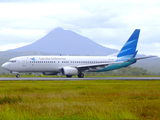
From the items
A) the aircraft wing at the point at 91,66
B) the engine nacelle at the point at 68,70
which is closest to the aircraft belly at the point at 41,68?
the engine nacelle at the point at 68,70

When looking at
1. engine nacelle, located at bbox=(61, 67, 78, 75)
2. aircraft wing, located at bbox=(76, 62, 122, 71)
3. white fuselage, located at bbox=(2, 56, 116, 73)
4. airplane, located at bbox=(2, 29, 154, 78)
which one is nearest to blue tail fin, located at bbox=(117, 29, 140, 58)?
airplane, located at bbox=(2, 29, 154, 78)

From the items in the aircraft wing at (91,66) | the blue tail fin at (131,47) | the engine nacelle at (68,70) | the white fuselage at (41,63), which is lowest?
the engine nacelle at (68,70)

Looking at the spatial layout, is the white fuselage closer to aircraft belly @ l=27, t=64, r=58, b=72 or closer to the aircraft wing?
aircraft belly @ l=27, t=64, r=58, b=72

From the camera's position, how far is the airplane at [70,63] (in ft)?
172

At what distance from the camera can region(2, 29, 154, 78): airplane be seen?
52469mm

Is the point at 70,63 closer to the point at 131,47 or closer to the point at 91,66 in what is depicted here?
the point at 91,66

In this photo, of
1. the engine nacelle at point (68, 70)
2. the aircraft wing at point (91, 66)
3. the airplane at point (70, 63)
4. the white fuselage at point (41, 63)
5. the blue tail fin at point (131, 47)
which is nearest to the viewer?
the white fuselage at point (41, 63)

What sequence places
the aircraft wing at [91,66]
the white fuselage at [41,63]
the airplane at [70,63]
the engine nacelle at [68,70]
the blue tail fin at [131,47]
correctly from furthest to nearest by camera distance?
the blue tail fin at [131,47]
the aircraft wing at [91,66]
the engine nacelle at [68,70]
the airplane at [70,63]
the white fuselage at [41,63]

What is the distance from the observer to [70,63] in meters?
55.8

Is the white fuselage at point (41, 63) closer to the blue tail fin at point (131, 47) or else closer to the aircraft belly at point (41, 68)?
the aircraft belly at point (41, 68)

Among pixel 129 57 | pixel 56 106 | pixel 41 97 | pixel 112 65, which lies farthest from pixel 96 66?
pixel 56 106

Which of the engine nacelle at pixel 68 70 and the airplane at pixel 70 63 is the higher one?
the airplane at pixel 70 63

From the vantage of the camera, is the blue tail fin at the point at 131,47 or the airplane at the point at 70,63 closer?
the airplane at the point at 70,63

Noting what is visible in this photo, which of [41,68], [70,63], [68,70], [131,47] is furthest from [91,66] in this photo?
[131,47]
